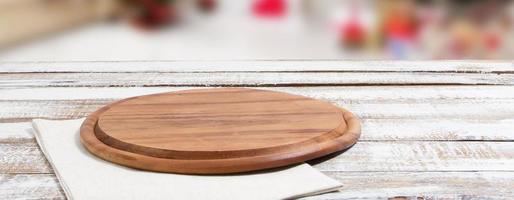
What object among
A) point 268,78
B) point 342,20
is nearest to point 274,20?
point 342,20

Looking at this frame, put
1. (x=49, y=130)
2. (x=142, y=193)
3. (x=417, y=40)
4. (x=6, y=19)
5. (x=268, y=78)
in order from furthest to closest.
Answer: (x=6, y=19), (x=417, y=40), (x=268, y=78), (x=49, y=130), (x=142, y=193)

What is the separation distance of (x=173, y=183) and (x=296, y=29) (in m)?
1.26

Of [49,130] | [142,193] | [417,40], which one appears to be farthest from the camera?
[417,40]

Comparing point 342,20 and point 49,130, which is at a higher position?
point 49,130

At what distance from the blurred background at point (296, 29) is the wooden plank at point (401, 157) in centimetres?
106

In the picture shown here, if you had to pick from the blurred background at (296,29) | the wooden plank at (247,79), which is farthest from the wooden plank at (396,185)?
the blurred background at (296,29)

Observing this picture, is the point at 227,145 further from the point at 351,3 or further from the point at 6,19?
the point at 6,19

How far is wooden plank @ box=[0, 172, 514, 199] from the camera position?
1.52ft

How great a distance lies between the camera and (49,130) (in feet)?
1.96

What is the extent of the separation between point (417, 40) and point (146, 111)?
1.14 meters

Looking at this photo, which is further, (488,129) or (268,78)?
(268,78)

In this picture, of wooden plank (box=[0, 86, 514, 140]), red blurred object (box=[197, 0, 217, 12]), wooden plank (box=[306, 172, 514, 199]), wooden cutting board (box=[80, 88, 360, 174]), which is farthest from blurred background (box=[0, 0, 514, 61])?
wooden plank (box=[306, 172, 514, 199])

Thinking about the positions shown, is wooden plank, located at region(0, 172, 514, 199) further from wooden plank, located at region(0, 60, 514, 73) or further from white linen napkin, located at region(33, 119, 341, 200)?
wooden plank, located at region(0, 60, 514, 73)

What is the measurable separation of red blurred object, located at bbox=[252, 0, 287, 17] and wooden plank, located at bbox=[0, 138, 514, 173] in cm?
117
